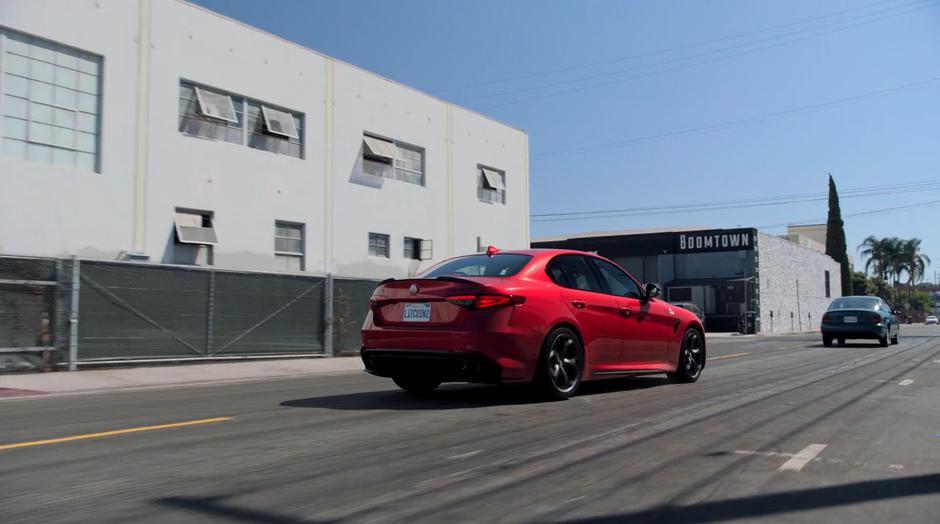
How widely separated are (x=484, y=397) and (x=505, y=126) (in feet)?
74.9

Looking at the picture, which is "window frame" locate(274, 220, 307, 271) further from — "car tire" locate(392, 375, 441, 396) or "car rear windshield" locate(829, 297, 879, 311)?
"car rear windshield" locate(829, 297, 879, 311)

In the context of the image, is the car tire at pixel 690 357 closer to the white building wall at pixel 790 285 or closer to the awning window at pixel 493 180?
the awning window at pixel 493 180

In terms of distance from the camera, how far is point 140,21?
54.5 ft

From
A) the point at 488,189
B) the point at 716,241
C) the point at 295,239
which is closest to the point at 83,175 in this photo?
the point at 295,239

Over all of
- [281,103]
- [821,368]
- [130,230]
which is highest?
[281,103]

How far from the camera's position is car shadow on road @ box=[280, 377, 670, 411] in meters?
7.07

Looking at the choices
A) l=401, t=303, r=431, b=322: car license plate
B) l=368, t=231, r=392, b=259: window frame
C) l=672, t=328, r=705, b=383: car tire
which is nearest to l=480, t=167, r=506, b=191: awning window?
l=368, t=231, r=392, b=259: window frame

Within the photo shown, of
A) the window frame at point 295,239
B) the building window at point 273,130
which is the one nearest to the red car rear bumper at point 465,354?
the window frame at point 295,239

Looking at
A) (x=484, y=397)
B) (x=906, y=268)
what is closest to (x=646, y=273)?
(x=484, y=397)

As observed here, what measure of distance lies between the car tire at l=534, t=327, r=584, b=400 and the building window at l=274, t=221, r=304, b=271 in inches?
540

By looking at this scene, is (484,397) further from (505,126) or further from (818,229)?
(818,229)

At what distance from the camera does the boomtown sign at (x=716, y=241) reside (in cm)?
4969

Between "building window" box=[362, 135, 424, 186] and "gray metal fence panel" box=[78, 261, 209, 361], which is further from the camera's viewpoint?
"building window" box=[362, 135, 424, 186]

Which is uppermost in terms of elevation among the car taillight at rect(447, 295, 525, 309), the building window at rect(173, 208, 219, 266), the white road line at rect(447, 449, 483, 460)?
the building window at rect(173, 208, 219, 266)
